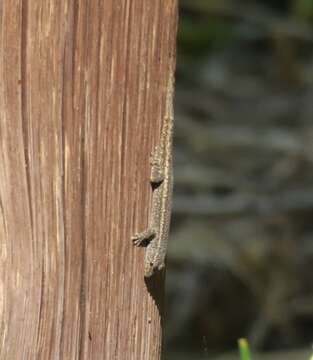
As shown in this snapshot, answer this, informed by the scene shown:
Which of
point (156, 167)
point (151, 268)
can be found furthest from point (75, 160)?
point (151, 268)

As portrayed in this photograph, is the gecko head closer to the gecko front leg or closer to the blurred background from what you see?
the gecko front leg

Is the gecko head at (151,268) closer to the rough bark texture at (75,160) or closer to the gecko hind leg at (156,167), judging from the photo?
the rough bark texture at (75,160)

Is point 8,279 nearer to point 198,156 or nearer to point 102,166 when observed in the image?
point 102,166

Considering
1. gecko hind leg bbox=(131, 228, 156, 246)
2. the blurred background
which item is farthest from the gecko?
the blurred background

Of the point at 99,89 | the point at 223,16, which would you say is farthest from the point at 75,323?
the point at 223,16

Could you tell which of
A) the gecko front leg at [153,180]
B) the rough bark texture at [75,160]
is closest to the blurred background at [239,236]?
the gecko front leg at [153,180]
